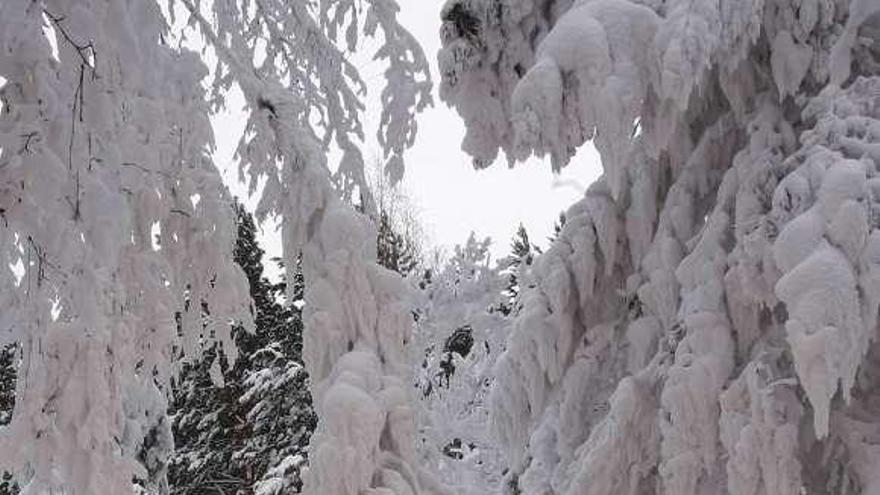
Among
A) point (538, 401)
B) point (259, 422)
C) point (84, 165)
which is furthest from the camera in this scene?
point (259, 422)

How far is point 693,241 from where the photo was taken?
356 centimetres

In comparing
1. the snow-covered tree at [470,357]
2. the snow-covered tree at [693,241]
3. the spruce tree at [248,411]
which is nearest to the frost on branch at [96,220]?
the snow-covered tree at [693,241]

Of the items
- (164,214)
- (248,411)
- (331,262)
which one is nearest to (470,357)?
(331,262)

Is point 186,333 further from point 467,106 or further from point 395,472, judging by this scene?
point 467,106

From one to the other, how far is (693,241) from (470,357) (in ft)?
21.6

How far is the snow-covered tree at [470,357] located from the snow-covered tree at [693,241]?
4518mm

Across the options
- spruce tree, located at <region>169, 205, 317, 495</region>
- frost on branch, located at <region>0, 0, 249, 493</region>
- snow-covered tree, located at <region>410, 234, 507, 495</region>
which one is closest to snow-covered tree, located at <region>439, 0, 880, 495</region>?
frost on branch, located at <region>0, 0, 249, 493</region>

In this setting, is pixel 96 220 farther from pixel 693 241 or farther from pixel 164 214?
pixel 693 241

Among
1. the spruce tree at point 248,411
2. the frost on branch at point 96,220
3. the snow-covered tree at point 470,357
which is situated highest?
the spruce tree at point 248,411

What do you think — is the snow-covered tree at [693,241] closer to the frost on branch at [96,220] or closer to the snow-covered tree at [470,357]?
the frost on branch at [96,220]

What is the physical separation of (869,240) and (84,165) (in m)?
1.94

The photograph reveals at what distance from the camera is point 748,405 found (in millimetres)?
3066

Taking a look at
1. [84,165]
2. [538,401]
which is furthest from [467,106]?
[84,165]

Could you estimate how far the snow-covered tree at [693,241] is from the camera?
111 inches
